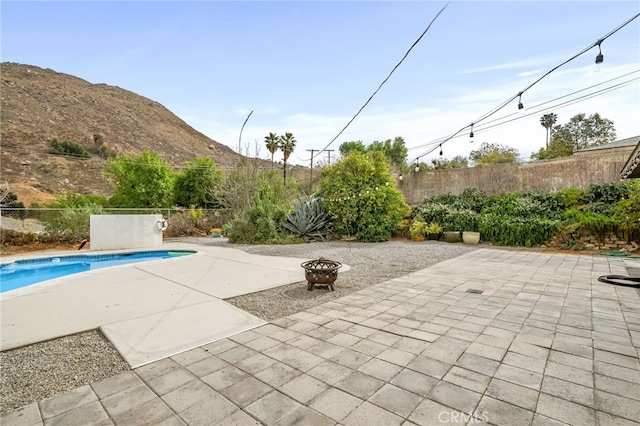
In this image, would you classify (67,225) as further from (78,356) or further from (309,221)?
(78,356)

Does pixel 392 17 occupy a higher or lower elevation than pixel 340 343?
higher

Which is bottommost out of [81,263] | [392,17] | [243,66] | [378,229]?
[81,263]

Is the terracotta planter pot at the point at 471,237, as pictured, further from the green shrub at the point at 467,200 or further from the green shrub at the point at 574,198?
the green shrub at the point at 574,198

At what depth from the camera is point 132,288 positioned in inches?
159

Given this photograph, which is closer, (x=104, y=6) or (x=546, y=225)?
(x=104, y=6)

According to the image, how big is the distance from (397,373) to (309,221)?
26.6 feet

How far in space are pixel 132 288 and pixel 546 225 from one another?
9.55m

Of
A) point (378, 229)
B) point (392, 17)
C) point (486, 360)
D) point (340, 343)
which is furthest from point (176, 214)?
point (486, 360)

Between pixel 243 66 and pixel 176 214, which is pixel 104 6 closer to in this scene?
pixel 243 66

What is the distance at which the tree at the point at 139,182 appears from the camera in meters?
15.1

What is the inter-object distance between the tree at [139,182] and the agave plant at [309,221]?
9.29 metres

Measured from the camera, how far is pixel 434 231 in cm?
974

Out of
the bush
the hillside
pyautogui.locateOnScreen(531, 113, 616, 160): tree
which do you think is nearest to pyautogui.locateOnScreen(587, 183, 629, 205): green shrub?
the hillside

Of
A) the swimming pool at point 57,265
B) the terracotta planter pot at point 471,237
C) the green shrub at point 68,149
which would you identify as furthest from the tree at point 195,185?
the green shrub at point 68,149
